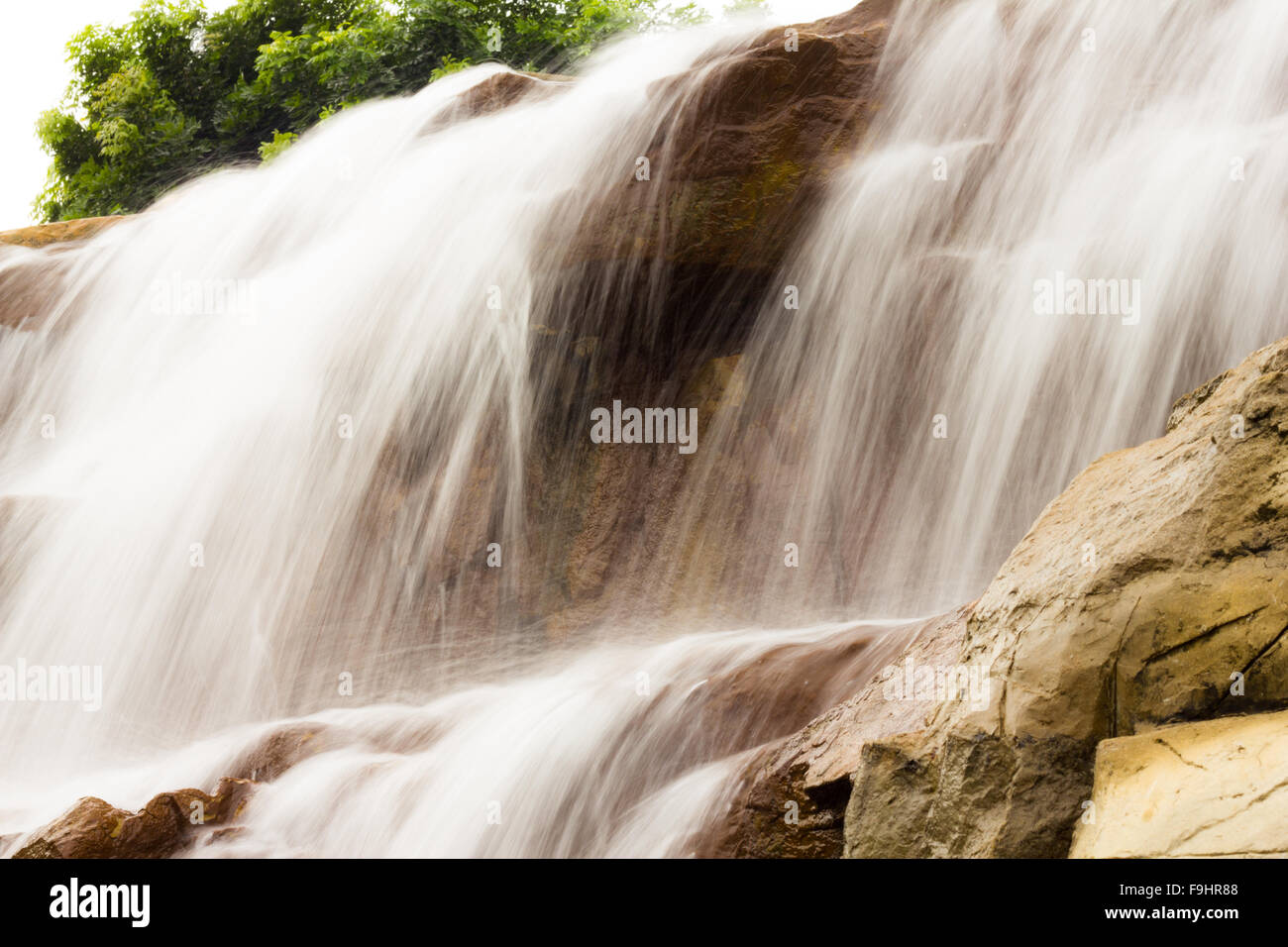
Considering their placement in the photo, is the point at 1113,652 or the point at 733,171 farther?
the point at 733,171

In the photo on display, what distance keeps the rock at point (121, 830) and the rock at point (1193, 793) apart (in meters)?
4.54

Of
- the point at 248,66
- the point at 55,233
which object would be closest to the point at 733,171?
the point at 55,233

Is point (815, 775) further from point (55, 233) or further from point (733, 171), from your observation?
point (55, 233)

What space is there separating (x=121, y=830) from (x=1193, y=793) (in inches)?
197

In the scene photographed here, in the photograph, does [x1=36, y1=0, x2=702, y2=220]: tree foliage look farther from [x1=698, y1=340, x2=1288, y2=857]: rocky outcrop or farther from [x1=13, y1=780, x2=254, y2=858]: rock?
[x1=698, y1=340, x2=1288, y2=857]: rocky outcrop

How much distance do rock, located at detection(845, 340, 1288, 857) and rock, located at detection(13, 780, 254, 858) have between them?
3677 millimetres

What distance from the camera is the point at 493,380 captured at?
10.1 meters

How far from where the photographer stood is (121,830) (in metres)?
6.23

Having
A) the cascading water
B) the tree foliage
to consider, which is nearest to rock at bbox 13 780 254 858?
the cascading water

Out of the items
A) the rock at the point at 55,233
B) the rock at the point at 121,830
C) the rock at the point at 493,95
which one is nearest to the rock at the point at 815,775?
the rock at the point at 121,830

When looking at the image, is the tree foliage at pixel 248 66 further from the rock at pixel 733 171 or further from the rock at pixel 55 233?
the rock at pixel 733 171

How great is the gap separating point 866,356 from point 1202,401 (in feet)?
15.2

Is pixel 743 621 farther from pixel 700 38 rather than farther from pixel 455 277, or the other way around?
pixel 700 38

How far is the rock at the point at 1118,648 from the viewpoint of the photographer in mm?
4023
